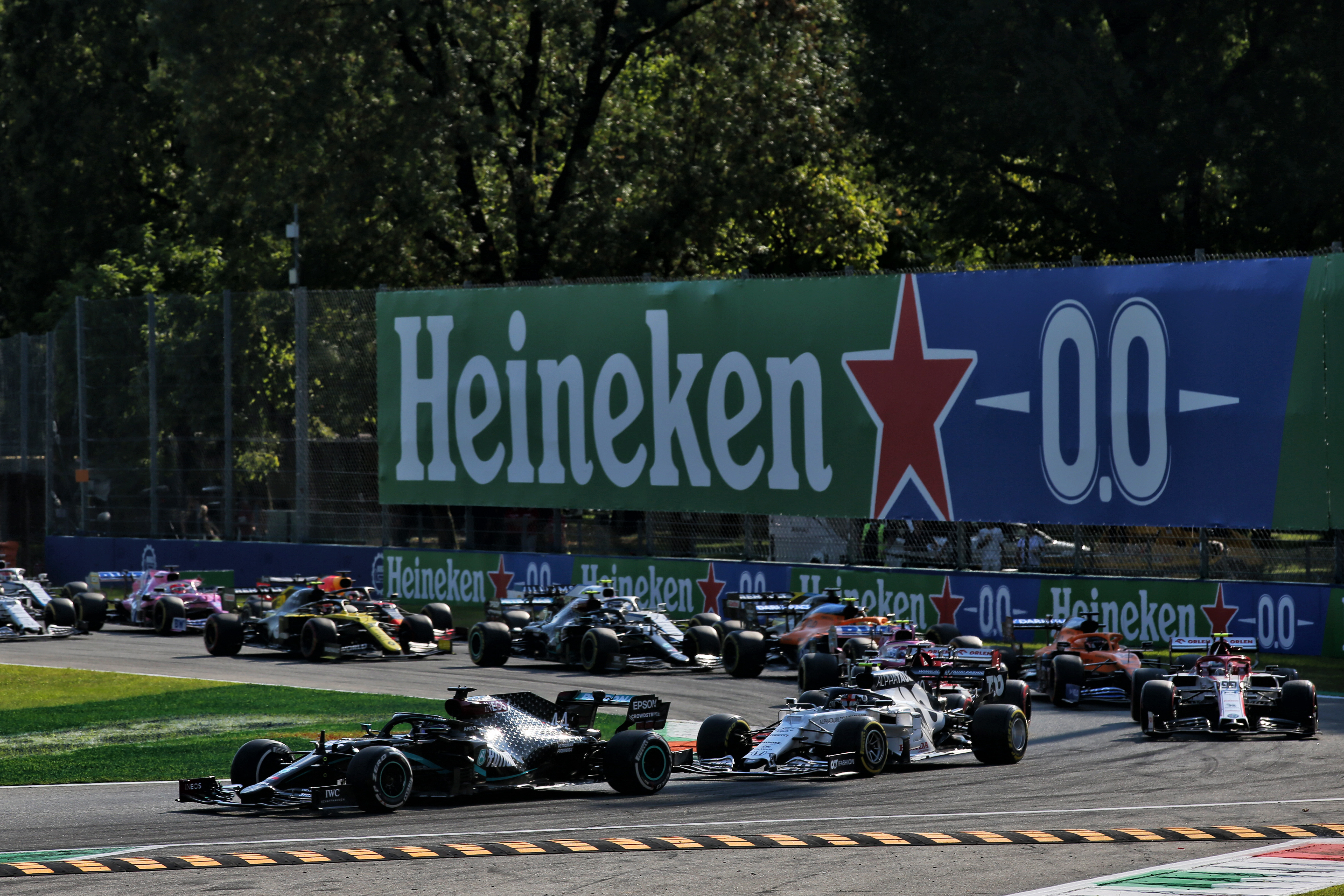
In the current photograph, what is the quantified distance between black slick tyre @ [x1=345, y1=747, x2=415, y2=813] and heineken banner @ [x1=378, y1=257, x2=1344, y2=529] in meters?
14.3

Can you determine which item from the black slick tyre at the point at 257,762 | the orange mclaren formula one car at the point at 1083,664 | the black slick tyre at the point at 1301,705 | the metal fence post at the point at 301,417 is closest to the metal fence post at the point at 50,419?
the metal fence post at the point at 301,417

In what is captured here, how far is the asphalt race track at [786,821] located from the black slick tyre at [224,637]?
10.2m

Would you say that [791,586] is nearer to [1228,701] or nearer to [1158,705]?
[1158,705]

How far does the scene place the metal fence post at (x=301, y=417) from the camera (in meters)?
34.0

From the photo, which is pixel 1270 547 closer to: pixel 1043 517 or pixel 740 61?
pixel 1043 517

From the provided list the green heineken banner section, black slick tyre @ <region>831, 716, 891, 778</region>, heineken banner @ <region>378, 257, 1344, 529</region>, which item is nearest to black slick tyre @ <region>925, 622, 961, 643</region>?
the green heineken banner section

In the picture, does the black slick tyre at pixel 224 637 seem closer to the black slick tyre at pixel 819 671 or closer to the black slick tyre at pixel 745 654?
the black slick tyre at pixel 745 654

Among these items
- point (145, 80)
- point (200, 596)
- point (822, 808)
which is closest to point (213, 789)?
point (822, 808)

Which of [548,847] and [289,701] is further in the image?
[289,701]

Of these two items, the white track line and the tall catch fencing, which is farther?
the tall catch fencing

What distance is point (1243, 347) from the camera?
24.0 meters

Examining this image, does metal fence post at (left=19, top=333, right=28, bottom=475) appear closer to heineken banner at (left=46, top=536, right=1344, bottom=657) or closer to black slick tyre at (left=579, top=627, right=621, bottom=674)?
heineken banner at (left=46, top=536, right=1344, bottom=657)

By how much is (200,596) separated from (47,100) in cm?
2682

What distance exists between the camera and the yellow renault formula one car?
2547cm
